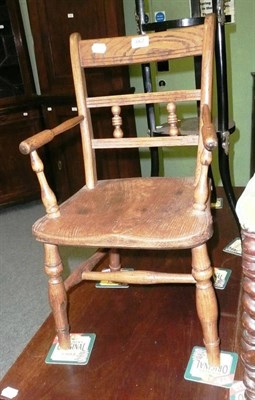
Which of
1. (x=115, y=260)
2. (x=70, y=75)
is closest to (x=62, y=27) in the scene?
(x=70, y=75)

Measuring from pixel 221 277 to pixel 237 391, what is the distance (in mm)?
418

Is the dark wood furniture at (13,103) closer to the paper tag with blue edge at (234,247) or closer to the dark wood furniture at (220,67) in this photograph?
the dark wood furniture at (220,67)

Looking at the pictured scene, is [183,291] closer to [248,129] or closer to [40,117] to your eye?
[248,129]

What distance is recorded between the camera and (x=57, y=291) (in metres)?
0.94

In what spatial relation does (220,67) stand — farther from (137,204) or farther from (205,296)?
(205,296)

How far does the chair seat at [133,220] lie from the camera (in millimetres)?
799

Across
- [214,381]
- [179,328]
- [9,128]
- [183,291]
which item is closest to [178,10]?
[9,128]

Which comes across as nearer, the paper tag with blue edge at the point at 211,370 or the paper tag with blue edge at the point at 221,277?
the paper tag with blue edge at the point at 211,370

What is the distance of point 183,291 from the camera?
47.2 inches

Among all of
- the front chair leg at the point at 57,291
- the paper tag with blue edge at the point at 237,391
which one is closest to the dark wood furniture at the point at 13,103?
the front chair leg at the point at 57,291

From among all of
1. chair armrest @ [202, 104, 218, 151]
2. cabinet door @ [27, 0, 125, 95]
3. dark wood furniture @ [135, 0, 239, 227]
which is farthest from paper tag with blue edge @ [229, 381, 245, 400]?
cabinet door @ [27, 0, 125, 95]

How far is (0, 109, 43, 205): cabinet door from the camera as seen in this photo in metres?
2.41

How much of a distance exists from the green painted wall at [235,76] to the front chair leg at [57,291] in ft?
5.48

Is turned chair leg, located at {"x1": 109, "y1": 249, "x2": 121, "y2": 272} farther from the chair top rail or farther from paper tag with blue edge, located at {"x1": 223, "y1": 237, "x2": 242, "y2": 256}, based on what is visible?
the chair top rail
